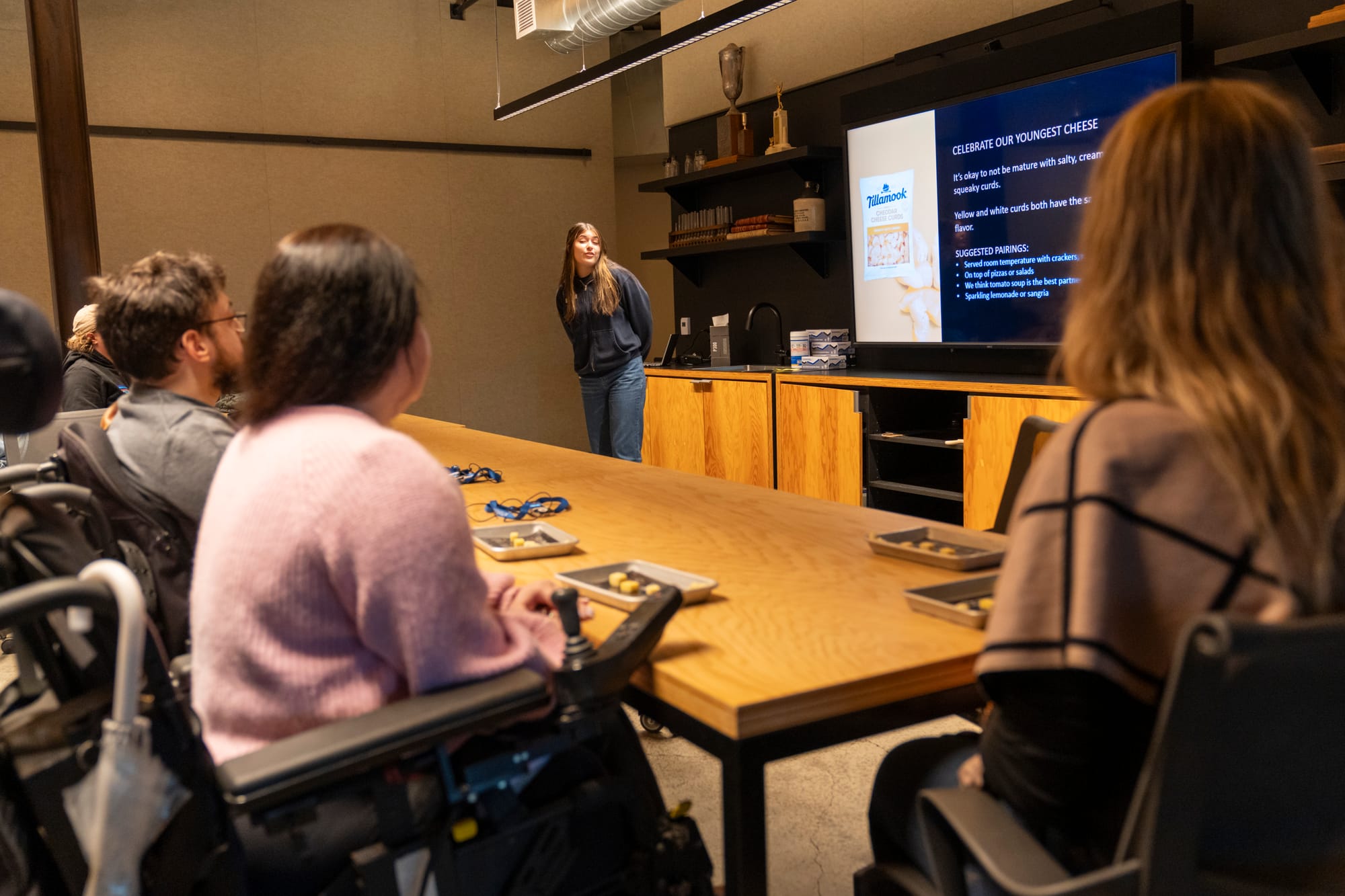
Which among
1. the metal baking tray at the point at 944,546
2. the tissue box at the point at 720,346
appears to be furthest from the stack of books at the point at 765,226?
the metal baking tray at the point at 944,546

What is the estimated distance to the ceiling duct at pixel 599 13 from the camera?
5051mm

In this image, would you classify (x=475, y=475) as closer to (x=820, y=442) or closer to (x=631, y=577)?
(x=631, y=577)

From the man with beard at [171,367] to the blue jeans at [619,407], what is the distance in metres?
3.46

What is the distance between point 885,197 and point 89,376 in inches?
139

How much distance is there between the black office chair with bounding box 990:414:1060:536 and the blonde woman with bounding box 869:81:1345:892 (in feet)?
3.76

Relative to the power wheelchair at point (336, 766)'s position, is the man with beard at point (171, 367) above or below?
above

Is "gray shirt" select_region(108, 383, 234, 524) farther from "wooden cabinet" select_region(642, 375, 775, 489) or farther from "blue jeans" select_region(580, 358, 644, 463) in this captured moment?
"wooden cabinet" select_region(642, 375, 775, 489)

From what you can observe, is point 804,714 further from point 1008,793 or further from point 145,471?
point 145,471

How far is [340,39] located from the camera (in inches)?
303

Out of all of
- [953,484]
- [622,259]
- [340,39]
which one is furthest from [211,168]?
[953,484]

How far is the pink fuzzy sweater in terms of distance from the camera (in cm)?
110

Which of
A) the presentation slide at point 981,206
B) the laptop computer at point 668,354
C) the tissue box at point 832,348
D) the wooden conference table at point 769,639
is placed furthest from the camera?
the laptop computer at point 668,354

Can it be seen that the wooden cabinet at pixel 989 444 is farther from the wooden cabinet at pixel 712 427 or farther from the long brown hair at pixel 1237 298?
the long brown hair at pixel 1237 298

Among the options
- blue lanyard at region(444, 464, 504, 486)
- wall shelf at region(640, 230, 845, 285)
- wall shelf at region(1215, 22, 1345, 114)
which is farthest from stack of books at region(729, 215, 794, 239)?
blue lanyard at region(444, 464, 504, 486)
